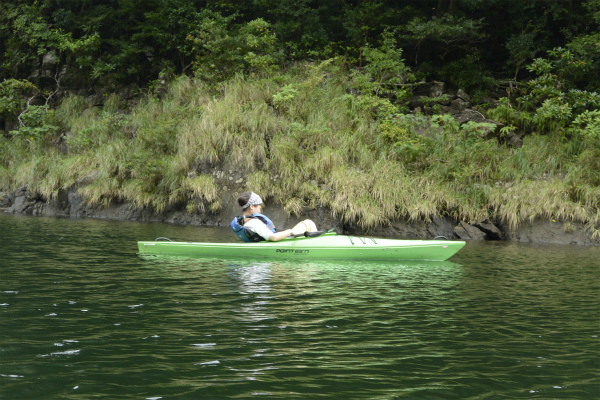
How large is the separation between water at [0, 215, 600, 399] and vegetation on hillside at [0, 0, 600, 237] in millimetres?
4836

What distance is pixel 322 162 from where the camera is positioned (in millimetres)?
12398

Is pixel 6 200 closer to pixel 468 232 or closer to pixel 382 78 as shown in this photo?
pixel 382 78

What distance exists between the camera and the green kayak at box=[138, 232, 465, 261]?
7.87 meters

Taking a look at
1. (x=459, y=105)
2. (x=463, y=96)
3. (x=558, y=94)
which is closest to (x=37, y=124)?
(x=459, y=105)

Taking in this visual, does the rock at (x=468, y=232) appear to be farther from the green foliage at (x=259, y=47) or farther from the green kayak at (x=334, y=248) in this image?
the green foliage at (x=259, y=47)

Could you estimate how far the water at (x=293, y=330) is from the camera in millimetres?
3064

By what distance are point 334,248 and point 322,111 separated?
21.4 feet

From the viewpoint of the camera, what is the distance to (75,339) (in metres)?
3.79

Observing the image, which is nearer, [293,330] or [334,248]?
[293,330]

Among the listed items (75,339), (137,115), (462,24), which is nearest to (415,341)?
(75,339)

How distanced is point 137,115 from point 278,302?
12969 mm

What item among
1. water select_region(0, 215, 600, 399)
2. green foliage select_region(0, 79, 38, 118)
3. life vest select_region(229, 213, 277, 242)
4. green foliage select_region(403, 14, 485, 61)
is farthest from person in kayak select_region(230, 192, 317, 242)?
green foliage select_region(0, 79, 38, 118)

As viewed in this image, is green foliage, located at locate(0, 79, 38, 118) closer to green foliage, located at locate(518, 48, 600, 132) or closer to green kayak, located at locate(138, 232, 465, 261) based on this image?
green kayak, located at locate(138, 232, 465, 261)

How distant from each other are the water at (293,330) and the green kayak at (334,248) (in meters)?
0.46
